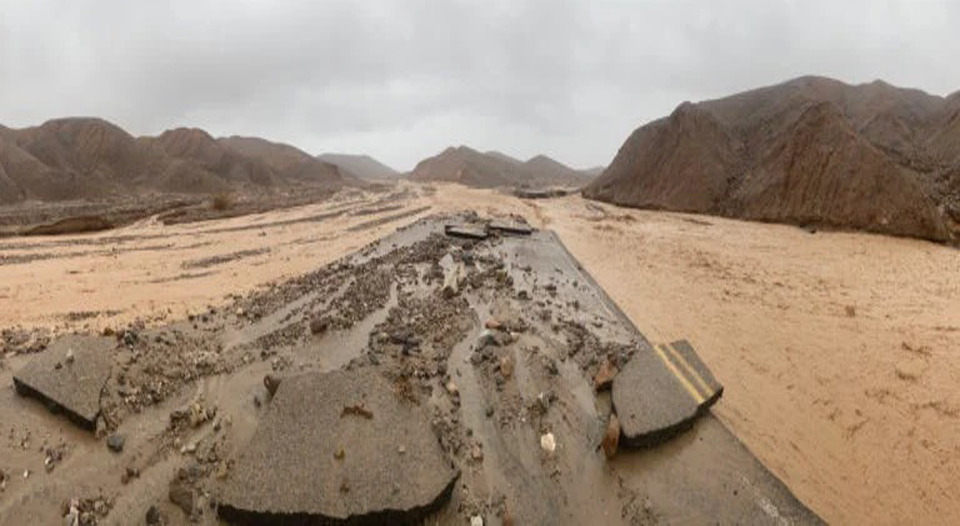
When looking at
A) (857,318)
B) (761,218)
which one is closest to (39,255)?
(857,318)

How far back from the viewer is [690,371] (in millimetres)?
5426

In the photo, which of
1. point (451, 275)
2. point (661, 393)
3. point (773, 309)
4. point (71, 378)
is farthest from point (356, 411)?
point (773, 309)

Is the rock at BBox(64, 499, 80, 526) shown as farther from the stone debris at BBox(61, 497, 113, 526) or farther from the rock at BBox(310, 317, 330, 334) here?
the rock at BBox(310, 317, 330, 334)

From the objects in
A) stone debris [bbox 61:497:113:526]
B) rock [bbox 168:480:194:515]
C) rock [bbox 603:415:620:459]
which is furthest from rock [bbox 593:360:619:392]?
stone debris [bbox 61:497:113:526]

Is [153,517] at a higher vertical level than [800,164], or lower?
lower

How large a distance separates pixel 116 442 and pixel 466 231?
9.82 metres

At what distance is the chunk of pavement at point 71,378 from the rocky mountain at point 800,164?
1825cm

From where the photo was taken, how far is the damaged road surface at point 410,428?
3664mm

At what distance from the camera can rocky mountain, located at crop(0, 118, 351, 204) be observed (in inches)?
1596

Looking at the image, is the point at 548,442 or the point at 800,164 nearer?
the point at 548,442

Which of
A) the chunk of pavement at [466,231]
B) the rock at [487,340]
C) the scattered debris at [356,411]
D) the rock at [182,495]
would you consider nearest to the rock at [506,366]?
the rock at [487,340]

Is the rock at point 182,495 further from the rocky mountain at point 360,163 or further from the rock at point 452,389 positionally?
the rocky mountain at point 360,163

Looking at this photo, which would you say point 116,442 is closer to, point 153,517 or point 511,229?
point 153,517

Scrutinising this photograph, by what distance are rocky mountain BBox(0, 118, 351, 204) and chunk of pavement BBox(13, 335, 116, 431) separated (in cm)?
4162
